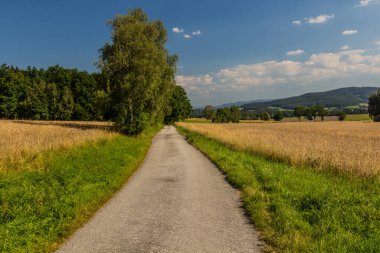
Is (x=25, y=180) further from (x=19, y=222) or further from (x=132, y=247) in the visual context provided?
(x=132, y=247)

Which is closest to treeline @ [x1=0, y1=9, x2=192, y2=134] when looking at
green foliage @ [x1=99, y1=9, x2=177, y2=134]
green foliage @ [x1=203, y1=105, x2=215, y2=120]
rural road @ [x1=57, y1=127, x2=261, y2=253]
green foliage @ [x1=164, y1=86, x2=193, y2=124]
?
green foliage @ [x1=99, y1=9, x2=177, y2=134]

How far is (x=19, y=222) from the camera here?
302 inches

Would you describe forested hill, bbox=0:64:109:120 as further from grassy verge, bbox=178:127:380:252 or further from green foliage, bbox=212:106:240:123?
green foliage, bbox=212:106:240:123

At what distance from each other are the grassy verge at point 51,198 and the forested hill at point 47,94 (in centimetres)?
6599

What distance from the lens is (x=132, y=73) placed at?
39.1 metres

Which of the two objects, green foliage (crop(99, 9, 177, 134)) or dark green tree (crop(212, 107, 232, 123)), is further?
dark green tree (crop(212, 107, 232, 123))

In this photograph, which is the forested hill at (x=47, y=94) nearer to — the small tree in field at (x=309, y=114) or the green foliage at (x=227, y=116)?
the green foliage at (x=227, y=116)

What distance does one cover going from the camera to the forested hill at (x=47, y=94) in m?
83.3

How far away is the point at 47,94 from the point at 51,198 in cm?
Answer: 8611

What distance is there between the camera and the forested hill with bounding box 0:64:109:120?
83.3 m

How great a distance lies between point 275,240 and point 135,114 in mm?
32503

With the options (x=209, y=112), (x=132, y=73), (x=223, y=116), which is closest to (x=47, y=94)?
(x=132, y=73)

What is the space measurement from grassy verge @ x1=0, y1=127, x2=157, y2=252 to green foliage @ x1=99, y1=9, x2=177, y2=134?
22.2 meters

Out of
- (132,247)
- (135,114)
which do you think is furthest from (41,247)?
(135,114)
